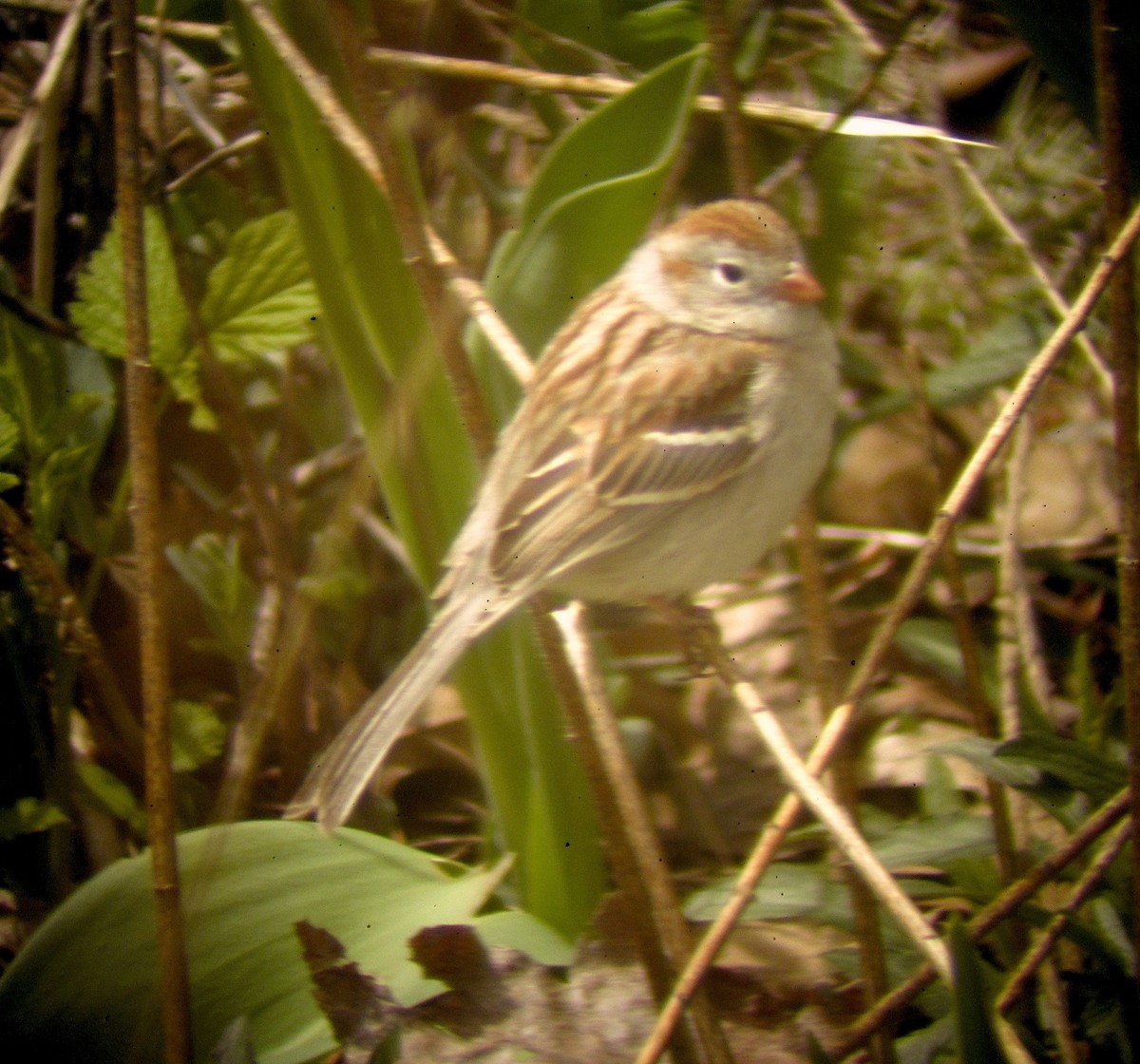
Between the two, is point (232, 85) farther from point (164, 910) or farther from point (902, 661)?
point (902, 661)

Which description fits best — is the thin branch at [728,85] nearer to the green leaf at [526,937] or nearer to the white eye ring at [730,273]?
the white eye ring at [730,273]

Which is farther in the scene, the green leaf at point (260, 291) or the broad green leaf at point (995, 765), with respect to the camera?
the green leaf at point (260, 291)

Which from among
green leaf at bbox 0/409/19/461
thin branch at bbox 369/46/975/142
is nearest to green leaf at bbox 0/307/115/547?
green leaf at bbox 0/409/19/461

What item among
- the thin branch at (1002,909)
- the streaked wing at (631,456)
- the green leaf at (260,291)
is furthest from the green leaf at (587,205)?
the thin branch at (1002,909)

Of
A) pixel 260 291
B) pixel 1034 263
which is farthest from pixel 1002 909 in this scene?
pixel 260 291

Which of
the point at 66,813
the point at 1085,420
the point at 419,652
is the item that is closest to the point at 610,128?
the point at 419,652

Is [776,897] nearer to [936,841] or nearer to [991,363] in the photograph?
[936,841]
